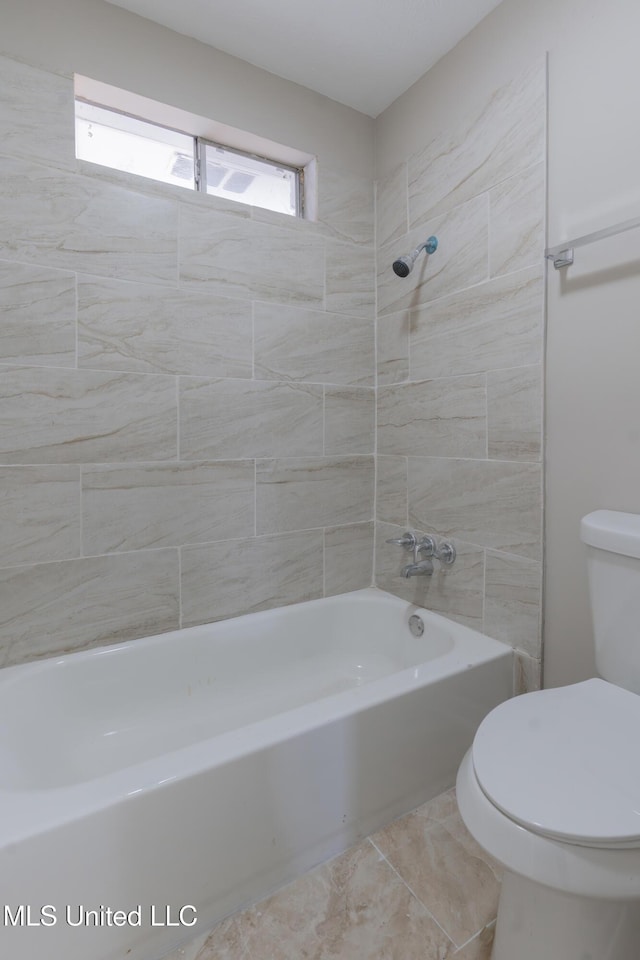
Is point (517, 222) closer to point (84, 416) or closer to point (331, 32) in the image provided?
point (331, 32)

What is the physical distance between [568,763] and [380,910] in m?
0.65

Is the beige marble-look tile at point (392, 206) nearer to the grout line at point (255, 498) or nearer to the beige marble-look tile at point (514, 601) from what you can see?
the grout line at point (255, 498)

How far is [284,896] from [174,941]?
27 cm

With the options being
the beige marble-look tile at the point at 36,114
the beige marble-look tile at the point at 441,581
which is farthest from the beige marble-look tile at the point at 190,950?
the beige marble-look tile at the point at 36,114

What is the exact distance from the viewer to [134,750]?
1555mm

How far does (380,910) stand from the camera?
3.87ft

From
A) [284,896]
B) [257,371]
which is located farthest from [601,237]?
[284,896]

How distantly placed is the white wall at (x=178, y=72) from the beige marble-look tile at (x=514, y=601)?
5.71 ft

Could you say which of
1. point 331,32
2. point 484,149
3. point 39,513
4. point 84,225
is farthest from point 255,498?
point 331,32

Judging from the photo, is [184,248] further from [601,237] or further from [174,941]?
[174,941]

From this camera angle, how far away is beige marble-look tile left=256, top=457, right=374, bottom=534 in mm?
1960

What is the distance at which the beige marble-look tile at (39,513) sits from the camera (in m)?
1.52

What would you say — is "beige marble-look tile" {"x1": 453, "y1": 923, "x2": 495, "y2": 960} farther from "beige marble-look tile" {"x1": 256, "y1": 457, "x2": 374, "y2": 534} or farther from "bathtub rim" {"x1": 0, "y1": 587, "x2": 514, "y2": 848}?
"beige marble-look tile" {"x1": 256, "y1": 457, "x2": 374, "y2": 534}

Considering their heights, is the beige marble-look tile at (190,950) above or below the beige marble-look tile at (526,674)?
below
